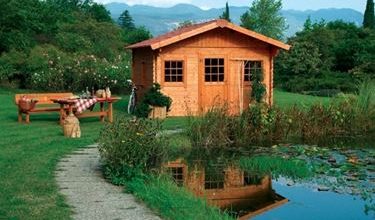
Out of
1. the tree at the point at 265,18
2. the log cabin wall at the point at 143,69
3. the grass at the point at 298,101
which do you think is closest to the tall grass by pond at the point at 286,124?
the grass at the point at 298,101

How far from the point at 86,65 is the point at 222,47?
37.0ft

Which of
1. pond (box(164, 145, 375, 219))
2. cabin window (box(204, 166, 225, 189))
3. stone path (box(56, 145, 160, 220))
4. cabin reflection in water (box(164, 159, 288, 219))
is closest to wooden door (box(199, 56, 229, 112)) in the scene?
pond (box(164, 145, 375, 219))

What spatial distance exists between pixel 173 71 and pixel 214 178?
8498 millimetres

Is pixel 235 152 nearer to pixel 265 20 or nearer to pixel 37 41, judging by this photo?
pixel 37 41

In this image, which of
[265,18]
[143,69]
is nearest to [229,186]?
[143,69]

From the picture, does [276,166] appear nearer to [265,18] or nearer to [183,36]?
[183,36]

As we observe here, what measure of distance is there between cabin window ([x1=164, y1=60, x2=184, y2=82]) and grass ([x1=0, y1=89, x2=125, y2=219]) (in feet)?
9.07

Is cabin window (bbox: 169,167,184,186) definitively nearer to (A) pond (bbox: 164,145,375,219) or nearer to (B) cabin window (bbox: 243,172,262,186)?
(A) pond (bbox: 164,145,375,219)

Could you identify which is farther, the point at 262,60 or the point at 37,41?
the point at 37,41

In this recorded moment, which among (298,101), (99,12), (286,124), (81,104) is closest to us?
(286,124)

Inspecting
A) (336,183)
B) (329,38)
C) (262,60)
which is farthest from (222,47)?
(329,38)

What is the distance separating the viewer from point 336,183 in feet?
32.4

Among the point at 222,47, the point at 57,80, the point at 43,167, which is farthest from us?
the point at 57,80

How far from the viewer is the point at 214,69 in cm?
1866
